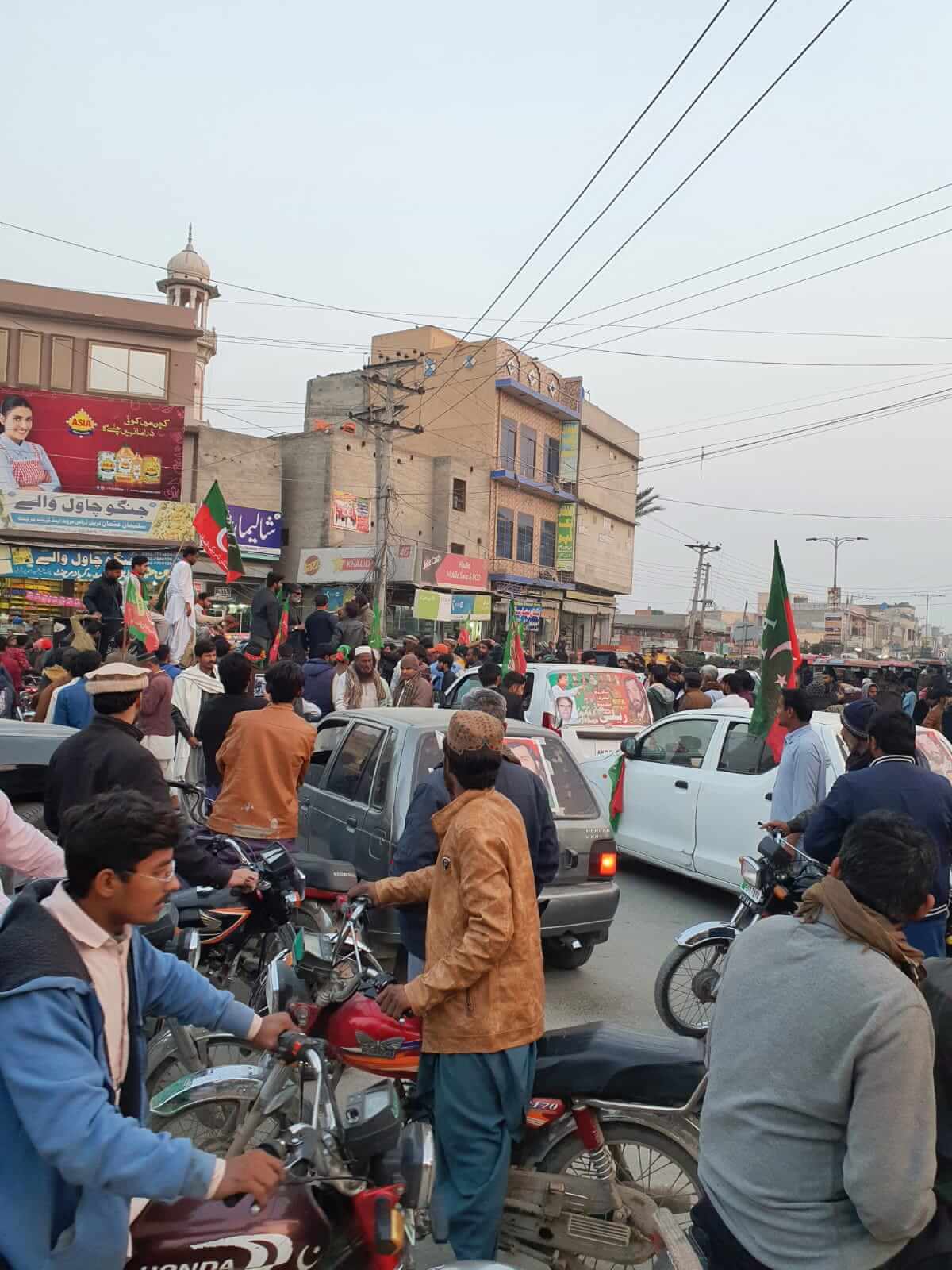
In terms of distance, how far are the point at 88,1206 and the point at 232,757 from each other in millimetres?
3577

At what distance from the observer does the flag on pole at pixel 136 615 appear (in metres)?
12.0

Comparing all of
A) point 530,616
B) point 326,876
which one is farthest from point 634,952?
point 530,616

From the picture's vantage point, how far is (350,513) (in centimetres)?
3325

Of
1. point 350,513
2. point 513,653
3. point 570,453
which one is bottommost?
point 513,653

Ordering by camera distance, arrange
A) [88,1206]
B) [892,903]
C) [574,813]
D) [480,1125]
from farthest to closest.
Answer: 1. [574,813]
2. [480,1125]
3. [892,903]
4. [88,1206]

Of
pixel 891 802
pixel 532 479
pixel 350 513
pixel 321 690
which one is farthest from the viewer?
pixel 532 479

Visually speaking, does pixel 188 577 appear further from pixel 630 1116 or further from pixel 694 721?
pixel 630 1116

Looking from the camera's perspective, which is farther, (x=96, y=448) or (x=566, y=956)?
(x=96, y=448)

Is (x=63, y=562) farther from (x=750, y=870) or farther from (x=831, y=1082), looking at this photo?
(x=831, y=1082)

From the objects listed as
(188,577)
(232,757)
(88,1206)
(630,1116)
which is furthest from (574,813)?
(188,577)

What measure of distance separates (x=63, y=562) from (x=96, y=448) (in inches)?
143

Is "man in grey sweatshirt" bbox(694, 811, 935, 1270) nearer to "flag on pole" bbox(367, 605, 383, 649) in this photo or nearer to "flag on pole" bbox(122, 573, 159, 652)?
"flag on pole" bbox(122, 573, 159, 652)

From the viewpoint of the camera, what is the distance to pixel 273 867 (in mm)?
4230

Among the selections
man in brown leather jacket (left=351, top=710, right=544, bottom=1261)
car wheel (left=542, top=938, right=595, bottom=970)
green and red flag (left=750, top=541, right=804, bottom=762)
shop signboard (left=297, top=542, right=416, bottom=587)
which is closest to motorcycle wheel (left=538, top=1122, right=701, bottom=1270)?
man in brown leather jacket (left=351, top=710, right=544, bottom=1261)
